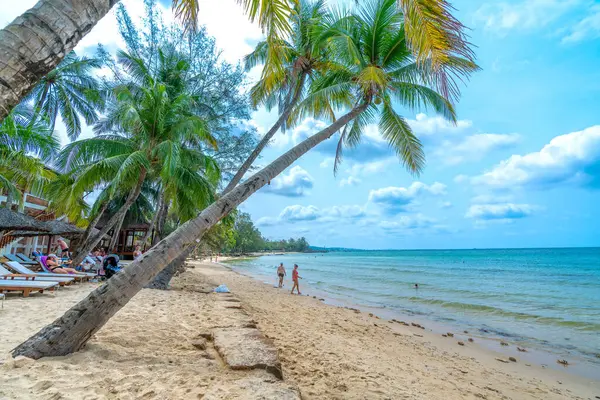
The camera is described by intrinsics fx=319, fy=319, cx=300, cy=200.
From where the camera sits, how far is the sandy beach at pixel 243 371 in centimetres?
240

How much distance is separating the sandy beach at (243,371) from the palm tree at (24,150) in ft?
21.5

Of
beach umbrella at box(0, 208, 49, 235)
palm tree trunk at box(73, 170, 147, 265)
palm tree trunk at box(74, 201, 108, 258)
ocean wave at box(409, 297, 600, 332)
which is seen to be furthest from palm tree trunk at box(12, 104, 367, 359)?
ocean wave at box(409, 297, 600, 332)

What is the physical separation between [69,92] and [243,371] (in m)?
17.5

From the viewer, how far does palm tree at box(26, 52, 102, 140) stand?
14.7 m

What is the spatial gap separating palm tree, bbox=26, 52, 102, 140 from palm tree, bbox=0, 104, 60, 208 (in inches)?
33.5

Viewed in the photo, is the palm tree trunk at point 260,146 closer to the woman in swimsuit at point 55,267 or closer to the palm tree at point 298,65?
the palm tree at point 298,65

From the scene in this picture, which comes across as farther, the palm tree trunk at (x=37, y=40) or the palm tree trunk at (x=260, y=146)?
the palm tree trunk at (x=260, y=146)

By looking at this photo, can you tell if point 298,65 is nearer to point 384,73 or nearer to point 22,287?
point 384,73

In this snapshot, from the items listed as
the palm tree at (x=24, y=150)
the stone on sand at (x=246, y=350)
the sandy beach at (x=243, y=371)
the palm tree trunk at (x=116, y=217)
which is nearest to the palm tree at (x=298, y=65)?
the palm tree trunk at (x=116, y=217)

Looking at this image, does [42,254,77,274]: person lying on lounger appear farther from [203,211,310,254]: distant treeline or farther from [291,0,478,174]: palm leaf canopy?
[203,211,310,254]: distant treeline

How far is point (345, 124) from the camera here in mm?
7180

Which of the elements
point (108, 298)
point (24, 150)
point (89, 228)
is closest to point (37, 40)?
point (108, 298)

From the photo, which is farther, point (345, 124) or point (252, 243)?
point (252, 243)

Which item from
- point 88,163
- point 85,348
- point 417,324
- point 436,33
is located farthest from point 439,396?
point 88,163
